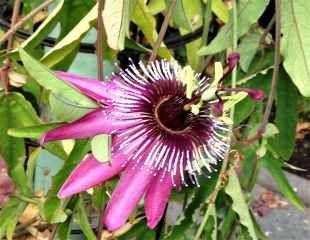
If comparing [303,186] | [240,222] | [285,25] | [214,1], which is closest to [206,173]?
[240,222]

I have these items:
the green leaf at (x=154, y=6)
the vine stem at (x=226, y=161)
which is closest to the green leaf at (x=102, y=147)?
the vine stem at (x=226, y=161)

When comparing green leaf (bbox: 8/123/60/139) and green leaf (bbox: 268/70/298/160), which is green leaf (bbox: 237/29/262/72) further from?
green leaf (bbox: 8/123/60/139)

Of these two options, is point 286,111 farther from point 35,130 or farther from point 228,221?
point 35,130

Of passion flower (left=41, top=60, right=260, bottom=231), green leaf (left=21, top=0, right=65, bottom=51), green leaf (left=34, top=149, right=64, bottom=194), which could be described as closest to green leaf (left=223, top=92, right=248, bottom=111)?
passion flower (left=41, top=60, right=260, bottom=231)

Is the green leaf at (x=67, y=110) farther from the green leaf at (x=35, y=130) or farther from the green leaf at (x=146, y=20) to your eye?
the green leaf at (x=146, y=20)

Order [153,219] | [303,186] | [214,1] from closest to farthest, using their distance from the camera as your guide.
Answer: [153,219] < [214,1] < [303,186]

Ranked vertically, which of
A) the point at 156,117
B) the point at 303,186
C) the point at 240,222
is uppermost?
the point at 156,117

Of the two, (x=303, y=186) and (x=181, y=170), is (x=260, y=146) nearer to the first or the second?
(x=181, y=170)

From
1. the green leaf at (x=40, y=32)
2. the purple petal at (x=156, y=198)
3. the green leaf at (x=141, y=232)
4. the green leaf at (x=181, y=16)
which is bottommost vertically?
the green leaf at (x=141, y=232)
